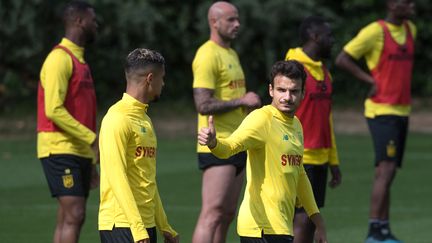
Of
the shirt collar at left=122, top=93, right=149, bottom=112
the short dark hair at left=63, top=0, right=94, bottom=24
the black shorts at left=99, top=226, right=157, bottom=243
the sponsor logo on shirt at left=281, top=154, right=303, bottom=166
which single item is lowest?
the black shorts at left=99, top=226, right=157, bottom=243

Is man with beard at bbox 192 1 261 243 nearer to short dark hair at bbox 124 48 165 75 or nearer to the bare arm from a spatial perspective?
the bare arm

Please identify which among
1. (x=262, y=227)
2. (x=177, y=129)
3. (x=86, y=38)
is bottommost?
(x=177, y=129)

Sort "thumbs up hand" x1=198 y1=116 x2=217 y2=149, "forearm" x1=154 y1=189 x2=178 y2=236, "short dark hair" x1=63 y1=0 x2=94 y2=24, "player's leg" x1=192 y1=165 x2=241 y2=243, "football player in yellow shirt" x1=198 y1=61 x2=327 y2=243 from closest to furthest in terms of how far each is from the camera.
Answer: "thumbs up hand" x1=198 y1=116 x2=217 y2=149, "forearm" x1=154 y1=189 x2=178 y2=236, "football player in yellow shirt" x1=198 y1=61 x2=327 y2=243, "player's leg" x1=192 y1=165 x2=241 y2=243, "short dark hair" x1=63 y1=0 x2=94 y2=24

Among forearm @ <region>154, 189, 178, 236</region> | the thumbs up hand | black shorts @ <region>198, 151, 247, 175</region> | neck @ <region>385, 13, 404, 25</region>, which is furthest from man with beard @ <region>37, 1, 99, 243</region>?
neck @ <region>385, 13, 404, 25</region>

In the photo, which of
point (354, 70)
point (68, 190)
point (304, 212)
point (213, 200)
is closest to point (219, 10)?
point (213, 200)

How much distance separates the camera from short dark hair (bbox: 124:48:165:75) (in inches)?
338

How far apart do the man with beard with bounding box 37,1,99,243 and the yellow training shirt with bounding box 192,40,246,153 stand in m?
1.01

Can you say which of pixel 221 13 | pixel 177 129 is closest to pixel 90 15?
pixel 221 13

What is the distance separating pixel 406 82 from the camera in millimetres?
14367

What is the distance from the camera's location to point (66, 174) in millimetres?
11625

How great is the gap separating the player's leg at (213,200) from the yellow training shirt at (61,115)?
1.09 metres

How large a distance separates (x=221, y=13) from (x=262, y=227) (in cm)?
370

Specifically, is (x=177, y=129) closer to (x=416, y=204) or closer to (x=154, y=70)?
(x=416, y=204)

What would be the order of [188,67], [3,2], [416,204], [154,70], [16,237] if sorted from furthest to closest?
[188,67] < [3,2] < [416,204] < [16,237] < [154,70]
